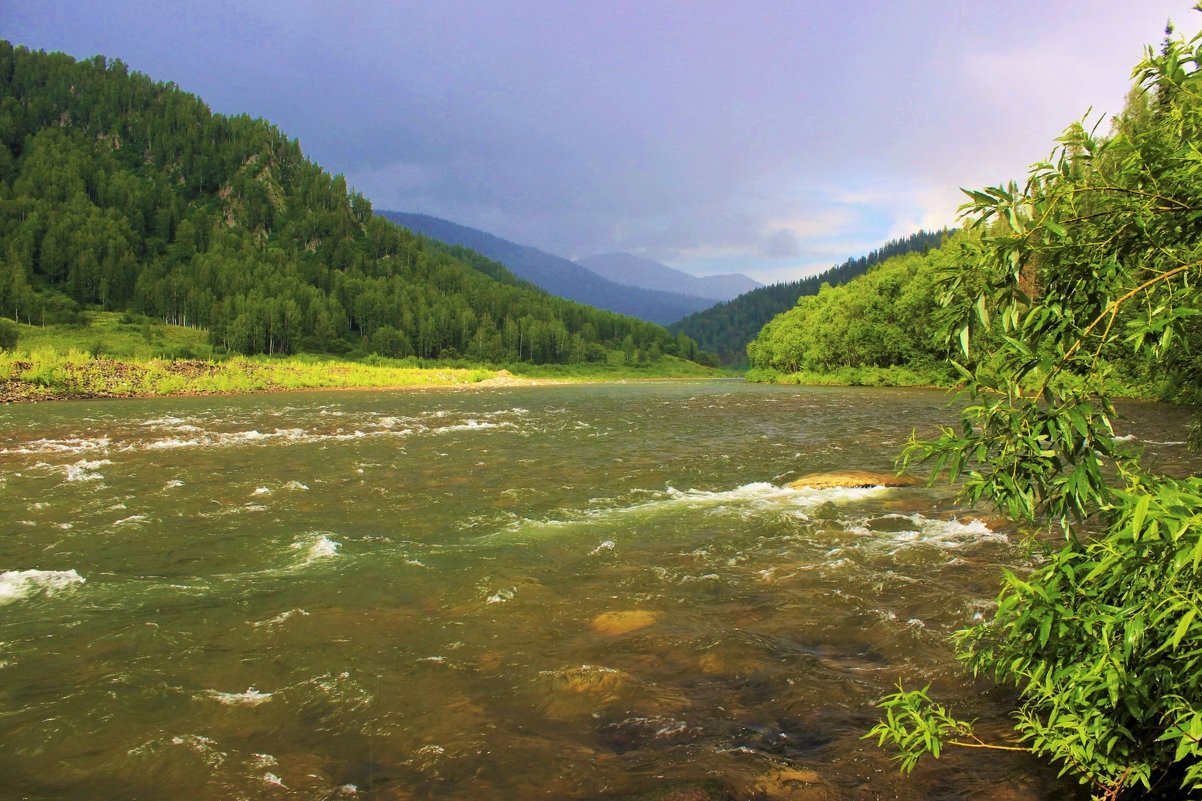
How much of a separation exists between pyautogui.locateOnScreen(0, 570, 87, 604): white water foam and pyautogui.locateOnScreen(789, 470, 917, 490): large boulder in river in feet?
55.0

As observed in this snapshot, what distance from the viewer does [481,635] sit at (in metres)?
8.88

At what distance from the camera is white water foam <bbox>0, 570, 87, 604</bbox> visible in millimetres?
10281

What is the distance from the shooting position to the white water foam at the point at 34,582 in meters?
10.3

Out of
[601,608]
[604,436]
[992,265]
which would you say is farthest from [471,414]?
[992,265]

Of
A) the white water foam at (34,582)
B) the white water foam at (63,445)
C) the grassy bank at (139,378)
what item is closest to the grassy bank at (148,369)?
the grassy bank at (139,378)

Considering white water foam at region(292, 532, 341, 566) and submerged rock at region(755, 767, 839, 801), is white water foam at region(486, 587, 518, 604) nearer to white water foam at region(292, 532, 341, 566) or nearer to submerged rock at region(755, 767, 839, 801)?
white water foam at region(292, 532, 341, 566)

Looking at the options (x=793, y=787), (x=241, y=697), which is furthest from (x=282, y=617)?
(x=793, y=787)

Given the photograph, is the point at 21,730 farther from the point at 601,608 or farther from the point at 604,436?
the point at 604,436

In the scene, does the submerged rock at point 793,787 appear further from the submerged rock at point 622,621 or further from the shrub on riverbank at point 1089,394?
the submerged rock at point 622,621

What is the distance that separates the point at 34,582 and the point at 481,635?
27.6 feet

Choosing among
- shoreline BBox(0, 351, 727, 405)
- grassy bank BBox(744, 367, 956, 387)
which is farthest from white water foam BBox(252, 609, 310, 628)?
grassy bank BBox(744, 367, 956, 387)

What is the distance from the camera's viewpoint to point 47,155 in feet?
607

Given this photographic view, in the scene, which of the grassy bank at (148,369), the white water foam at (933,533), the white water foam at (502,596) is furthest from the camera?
the grassy bank at (148,369)

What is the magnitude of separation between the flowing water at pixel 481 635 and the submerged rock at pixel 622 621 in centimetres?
5
